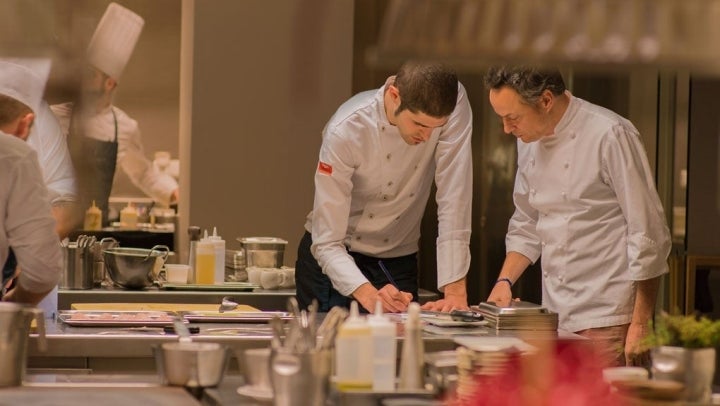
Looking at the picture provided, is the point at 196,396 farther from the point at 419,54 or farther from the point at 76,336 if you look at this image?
the point at 419,54

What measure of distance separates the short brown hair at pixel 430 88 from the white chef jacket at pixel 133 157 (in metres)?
4.11

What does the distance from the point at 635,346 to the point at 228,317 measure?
1.03 meters

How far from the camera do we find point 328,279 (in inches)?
147

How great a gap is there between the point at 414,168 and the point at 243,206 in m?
2.02

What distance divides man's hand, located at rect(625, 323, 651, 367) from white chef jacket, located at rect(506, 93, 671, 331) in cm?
12

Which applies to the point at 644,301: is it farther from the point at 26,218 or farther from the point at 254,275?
the point at 254,275

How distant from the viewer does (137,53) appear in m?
7.24

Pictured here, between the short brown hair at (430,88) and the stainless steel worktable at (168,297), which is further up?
the short brown hair at (430,88)

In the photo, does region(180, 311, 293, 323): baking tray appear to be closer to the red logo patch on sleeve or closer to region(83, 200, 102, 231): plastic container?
the red logo patch on sleeve

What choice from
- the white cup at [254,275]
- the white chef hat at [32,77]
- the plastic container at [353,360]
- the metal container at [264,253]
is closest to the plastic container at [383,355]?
the plastic container at [353,360]

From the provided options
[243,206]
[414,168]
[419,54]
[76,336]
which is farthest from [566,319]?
[243,206]

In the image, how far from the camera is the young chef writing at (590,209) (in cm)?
308

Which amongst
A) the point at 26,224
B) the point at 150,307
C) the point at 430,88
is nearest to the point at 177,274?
the point at 150,307

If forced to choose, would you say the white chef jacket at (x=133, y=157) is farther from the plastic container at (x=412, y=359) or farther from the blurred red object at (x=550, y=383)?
the blurred red object at (x=550, y=383)
